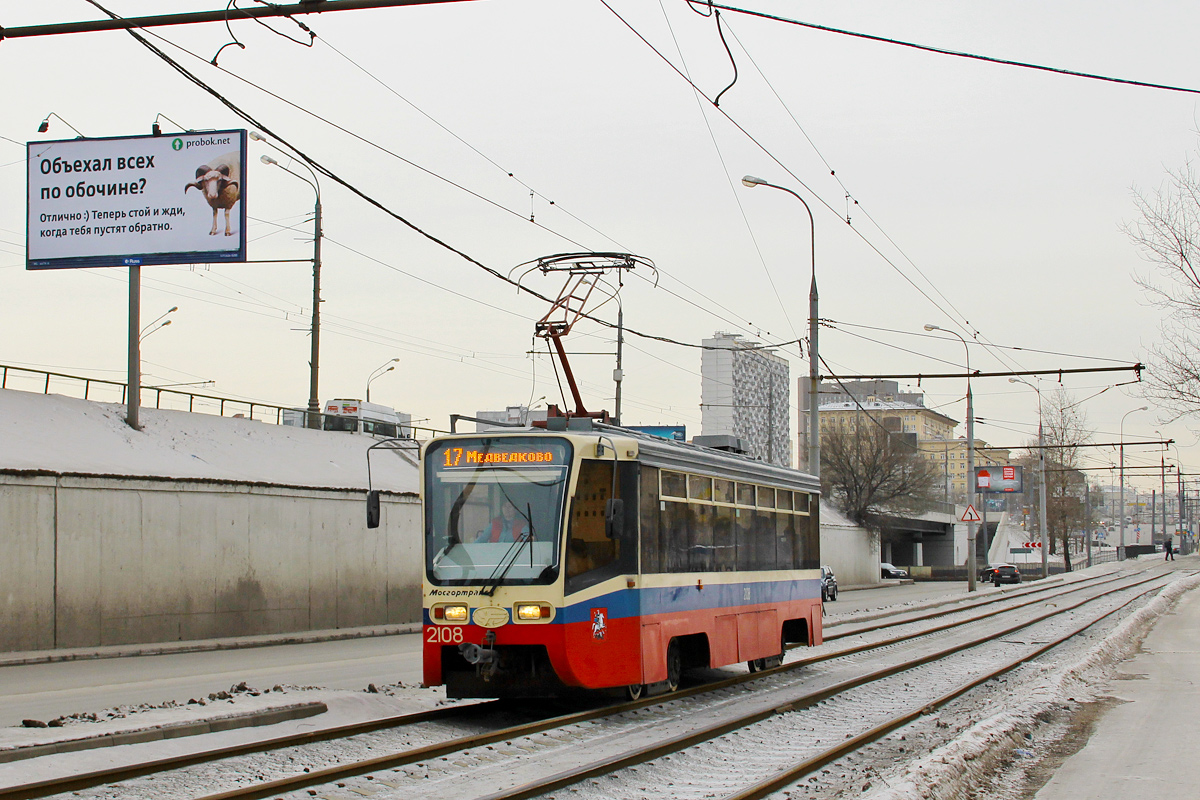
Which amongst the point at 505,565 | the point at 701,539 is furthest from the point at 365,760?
the point at 701,539

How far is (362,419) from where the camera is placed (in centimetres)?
3803

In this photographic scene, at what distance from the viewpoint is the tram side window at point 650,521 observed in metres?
12.7

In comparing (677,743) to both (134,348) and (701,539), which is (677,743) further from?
(134,348)

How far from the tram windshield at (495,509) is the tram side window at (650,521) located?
1046 mm

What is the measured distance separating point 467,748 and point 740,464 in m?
6.39

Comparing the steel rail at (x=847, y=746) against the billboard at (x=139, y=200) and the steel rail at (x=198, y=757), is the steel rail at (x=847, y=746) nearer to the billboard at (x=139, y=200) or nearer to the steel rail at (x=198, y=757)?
the steel rail at (x=198, y=757)

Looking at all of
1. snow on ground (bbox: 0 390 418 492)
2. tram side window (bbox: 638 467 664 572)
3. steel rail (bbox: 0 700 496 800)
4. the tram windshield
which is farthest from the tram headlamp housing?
snow on ground (bbox: 0 390 418 492)

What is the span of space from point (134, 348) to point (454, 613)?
18306mm

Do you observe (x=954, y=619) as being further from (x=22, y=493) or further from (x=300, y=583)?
(x=22, y=493)

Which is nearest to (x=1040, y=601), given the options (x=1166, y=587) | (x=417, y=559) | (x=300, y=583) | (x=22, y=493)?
(x=1166, y=587)

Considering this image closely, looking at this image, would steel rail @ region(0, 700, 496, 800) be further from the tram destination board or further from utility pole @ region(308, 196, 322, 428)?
utility pole @ region(308, 196, 322, 428)

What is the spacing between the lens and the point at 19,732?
33.0ft

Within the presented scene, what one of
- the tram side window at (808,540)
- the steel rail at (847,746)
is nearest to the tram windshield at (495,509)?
the steel rail at (847,746)

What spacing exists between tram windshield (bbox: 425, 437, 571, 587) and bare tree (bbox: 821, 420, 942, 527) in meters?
57.9
